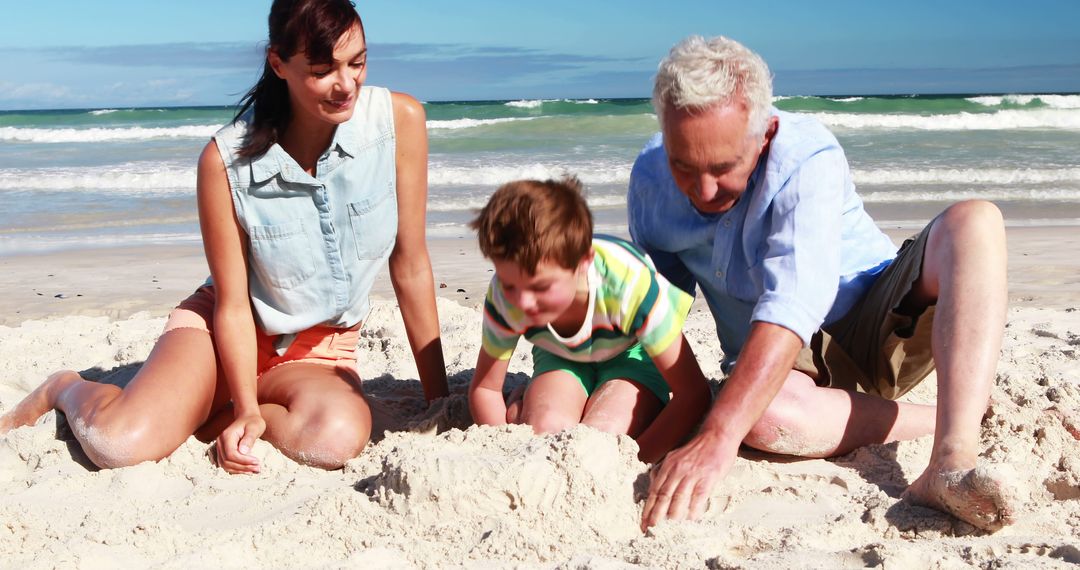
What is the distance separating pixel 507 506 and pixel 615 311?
0.67 meters

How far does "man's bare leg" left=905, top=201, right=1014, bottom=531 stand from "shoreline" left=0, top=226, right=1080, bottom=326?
9.66 ft

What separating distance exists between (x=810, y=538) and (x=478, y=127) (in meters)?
18.8

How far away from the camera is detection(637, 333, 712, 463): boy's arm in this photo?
2.88 metres

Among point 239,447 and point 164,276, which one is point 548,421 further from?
point 164,276

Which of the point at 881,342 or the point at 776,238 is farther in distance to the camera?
the point at 881,342

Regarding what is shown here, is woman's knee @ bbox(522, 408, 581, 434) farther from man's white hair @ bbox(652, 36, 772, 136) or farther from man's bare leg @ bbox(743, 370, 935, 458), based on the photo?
man's white hair @ bbox(652, 36, 772, 136)

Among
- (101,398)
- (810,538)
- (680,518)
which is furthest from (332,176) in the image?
(810,538)

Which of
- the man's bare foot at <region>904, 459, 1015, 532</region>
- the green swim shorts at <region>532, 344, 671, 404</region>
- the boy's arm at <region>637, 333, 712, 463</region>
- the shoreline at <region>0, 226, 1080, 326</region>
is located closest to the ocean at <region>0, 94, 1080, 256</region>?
the shoreline at <region>0, 226, 1080, 326</region>

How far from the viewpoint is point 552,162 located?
13.8 metres

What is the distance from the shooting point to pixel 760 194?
108 inches

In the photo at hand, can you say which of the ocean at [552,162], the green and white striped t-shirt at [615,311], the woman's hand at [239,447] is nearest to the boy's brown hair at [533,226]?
the green and white striped t-shirt at [615,311]

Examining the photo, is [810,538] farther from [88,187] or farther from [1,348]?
[88,187]

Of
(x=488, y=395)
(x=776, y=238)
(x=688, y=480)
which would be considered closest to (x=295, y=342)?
(x=488, y=395)

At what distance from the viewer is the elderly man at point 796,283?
2.53 m
